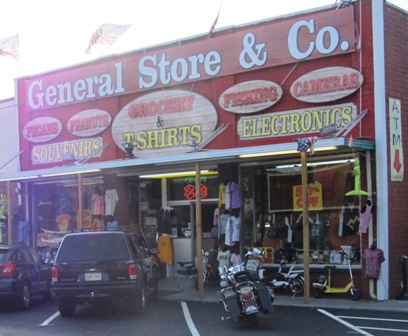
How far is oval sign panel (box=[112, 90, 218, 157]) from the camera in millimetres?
17969

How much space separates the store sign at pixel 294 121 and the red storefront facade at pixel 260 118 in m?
0.03

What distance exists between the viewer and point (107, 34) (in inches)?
818

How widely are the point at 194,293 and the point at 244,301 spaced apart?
5417 millimetres

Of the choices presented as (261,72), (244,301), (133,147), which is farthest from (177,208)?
(244,301)

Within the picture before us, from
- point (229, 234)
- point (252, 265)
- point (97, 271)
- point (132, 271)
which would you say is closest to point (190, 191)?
point (229, 234)

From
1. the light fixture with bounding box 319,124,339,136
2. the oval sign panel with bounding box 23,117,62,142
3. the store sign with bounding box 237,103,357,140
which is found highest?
the oval sign panel with bounding box 23,117,62,142

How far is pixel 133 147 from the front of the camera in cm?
1877

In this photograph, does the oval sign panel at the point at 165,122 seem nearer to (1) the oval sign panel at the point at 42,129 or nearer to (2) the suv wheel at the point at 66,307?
(1) the oval sign panel at the point at 42,129

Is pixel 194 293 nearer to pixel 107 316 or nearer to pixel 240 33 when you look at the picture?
pixel 107 316

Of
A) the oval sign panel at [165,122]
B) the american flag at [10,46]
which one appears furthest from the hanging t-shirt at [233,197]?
the american flag at [10,46]

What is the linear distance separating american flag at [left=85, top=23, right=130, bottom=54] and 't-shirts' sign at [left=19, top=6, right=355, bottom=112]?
816mm

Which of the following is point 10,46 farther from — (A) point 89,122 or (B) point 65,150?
(A) point 89,122

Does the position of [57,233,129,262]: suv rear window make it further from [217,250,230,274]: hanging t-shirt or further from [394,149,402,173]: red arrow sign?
[394,149,402,173]: red arrow sign

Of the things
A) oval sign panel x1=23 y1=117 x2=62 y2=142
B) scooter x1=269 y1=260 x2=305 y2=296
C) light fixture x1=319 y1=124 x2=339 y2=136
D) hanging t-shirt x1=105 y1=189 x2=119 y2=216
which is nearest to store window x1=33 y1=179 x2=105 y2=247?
hanging t-shirt x1=105 y1=189 x2=119 y2=216
